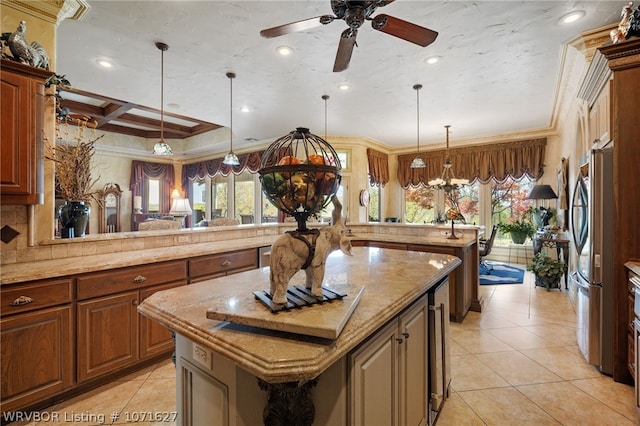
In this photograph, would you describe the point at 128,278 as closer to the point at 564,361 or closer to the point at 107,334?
the point at 107,334

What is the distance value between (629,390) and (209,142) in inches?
288

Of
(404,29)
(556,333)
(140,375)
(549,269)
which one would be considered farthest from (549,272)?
(140,375)

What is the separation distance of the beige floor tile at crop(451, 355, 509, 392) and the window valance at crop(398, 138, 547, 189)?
16.0ft

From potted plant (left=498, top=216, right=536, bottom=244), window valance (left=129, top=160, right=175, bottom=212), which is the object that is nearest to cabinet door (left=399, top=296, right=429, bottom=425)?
potted plant (left=498, top=216, right=536, bottom=244)

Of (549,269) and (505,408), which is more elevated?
(549,269)

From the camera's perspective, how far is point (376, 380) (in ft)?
3.49

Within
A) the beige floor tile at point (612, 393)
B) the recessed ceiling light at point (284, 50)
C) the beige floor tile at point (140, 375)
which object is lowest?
the beige floor tile at point (140, 375)

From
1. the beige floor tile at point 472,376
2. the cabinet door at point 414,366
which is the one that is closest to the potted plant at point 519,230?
the beige floor tile at point 472,376

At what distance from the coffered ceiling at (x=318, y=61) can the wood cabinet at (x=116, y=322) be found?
2.07 meters

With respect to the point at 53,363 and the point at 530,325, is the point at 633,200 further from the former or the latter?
the point at 53,363

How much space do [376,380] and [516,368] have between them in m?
2.02

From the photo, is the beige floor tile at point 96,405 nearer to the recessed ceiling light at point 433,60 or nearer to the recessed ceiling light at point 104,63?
the recessed ceiling light at point 104,63

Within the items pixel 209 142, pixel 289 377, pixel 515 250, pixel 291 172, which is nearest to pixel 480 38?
pixel 291 172

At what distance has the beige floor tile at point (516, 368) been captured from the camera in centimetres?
220
